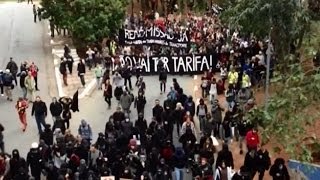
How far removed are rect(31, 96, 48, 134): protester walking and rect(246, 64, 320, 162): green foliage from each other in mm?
7446

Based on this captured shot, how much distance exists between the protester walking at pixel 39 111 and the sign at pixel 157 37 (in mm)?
7974

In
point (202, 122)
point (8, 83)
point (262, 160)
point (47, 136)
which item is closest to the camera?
point (262, 160)

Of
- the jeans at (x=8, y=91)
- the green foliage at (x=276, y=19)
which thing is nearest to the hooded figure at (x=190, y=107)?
the green foliage at (x=276, y=19)

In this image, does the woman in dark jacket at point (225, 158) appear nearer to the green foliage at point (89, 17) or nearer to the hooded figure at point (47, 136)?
the hooded figure at point (47, 136)

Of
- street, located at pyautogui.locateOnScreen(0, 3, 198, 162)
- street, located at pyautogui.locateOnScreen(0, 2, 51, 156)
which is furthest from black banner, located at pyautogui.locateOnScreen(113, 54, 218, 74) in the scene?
street, located at pyautogui.locateOnScreen(0, 2, 51, 156)

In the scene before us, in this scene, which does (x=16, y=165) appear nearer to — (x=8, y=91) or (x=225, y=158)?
(x=225, y=158)

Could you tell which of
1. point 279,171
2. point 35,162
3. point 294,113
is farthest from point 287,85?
point 35,162

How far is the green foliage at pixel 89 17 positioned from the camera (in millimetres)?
29359

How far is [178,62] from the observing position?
26719 millimetres

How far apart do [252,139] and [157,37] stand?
34.4 feet

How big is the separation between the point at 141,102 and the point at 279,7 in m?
5.12

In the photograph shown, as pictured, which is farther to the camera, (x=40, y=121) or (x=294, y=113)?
(x=40, y=121)

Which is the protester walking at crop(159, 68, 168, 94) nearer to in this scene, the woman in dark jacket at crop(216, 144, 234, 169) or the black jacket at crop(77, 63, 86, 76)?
the black jacket at crop(77, 63, 86, 76)

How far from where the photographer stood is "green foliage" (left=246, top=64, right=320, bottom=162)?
49.2 ft
